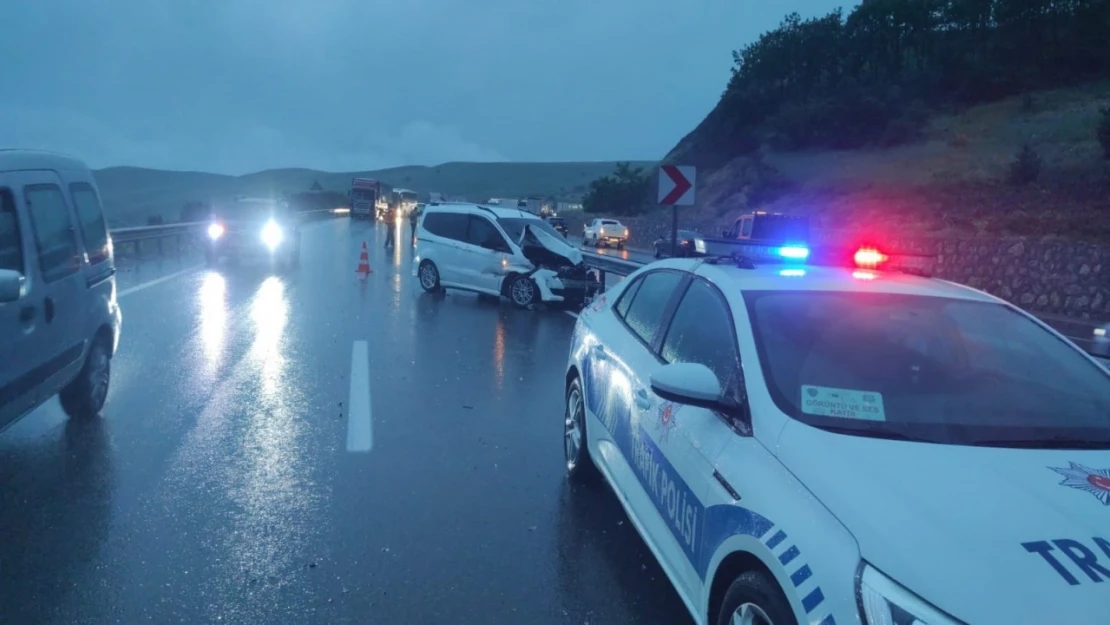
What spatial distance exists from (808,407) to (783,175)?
167ft

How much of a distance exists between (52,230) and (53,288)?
47 centimetres

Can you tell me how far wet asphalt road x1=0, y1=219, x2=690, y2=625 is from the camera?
4.58 metres

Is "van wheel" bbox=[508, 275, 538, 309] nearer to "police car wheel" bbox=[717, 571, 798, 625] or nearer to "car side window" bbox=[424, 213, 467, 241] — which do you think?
"car side window" bbox=[424, 213, 467, 241]

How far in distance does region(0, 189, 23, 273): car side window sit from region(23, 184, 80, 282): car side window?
0.66 ft

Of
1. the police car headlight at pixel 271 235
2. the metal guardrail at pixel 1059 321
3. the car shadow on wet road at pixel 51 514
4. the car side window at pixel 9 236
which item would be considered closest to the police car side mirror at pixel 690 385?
the car shadow on wet road at pixel 51 514

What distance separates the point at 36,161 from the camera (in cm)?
677

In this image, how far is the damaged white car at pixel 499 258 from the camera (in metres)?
17.7

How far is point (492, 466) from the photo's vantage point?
692cm

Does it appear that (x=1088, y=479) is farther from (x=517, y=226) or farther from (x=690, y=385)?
(x=517, y=226)

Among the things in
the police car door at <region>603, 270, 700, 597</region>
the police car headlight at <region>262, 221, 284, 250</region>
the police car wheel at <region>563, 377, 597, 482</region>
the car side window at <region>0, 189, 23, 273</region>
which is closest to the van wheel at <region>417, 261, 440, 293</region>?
the police car headlight at <region>262, 221, 284, 250</region>

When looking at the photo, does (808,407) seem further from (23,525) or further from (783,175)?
(783,175)

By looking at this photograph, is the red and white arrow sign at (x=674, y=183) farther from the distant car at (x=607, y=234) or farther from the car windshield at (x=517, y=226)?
the distant car at (x=607, y=234)

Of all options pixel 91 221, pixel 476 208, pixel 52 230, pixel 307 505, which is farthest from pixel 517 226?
pixel 307 505

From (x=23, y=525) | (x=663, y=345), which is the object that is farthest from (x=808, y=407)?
(x=23, y=525)
